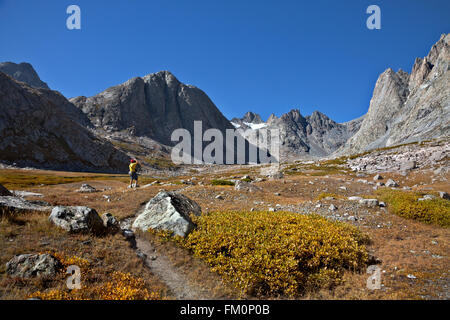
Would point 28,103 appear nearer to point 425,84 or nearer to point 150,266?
point 150,266

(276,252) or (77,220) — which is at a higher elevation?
(77,220)

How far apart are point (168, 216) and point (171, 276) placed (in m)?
4.08

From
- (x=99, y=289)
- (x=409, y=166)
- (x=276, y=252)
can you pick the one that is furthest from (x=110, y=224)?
(x=409, y=166)

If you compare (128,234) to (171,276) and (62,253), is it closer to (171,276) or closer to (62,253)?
(62,253)

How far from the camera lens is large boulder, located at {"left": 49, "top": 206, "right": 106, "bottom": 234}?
985cm

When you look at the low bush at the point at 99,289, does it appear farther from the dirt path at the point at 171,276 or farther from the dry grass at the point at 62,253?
the dirt path at the point at 171,276

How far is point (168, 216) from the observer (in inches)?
492

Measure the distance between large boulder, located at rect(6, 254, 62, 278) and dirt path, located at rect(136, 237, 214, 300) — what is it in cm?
338

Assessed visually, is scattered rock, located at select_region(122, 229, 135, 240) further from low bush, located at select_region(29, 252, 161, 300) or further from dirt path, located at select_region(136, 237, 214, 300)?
low bush, located at select_region(29, 252, 161, 300)

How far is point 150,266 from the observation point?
930cm

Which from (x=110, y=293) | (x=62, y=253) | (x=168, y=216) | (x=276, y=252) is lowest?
(x=110, y=293)

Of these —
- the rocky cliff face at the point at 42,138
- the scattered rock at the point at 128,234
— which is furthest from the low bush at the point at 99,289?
the rocky cliff face at the point at 42,138

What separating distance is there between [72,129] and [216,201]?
155 metres

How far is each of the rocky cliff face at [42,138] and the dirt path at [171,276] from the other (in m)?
130
